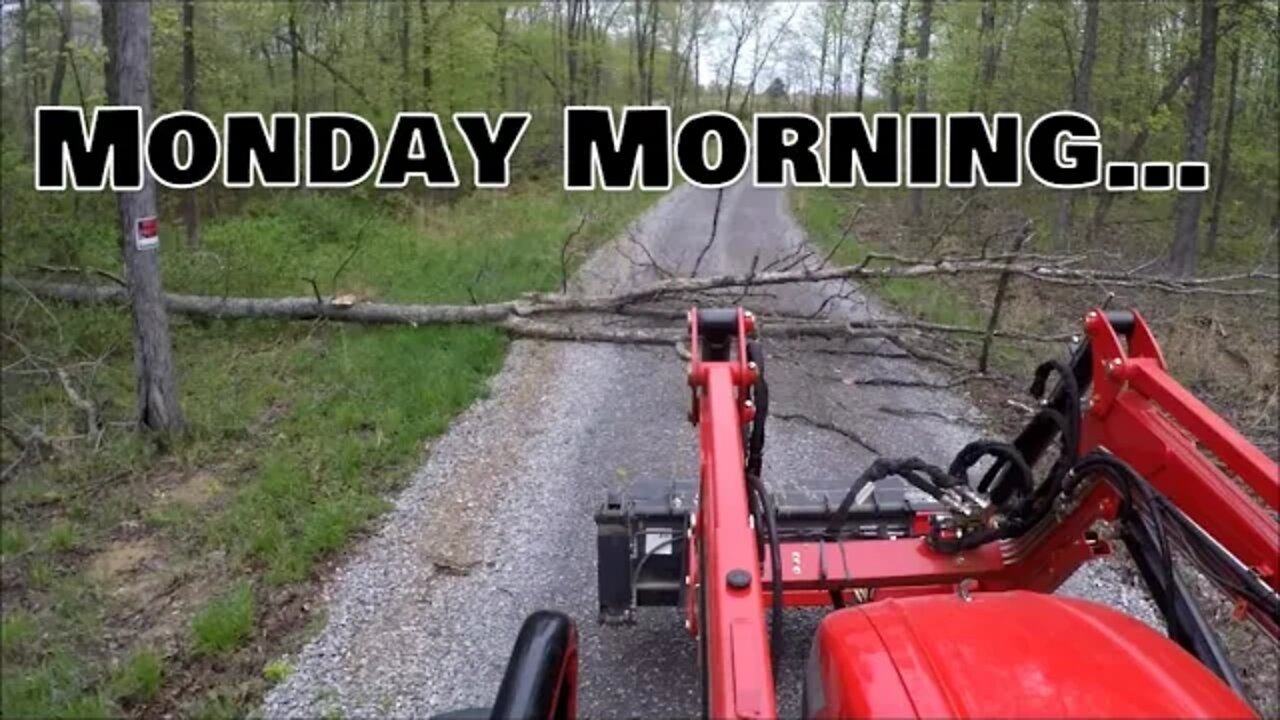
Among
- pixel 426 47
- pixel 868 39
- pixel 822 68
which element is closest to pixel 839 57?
pixel 822 68

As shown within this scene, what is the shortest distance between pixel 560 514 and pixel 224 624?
7.32ft

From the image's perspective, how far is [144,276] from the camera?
7.08m

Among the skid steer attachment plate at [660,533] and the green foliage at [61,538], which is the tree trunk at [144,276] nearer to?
the green foliage at [61,538]

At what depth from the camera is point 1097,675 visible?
6.43 feet

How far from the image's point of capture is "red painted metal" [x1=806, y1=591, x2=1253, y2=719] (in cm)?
189

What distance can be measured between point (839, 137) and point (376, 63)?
1232 cm

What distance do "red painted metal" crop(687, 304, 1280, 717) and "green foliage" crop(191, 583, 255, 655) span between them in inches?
97.2

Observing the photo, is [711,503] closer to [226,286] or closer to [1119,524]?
[1119,524]

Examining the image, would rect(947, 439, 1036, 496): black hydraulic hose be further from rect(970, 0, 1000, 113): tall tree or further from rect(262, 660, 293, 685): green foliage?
rect(970, 0, 1000, 113): tall tree

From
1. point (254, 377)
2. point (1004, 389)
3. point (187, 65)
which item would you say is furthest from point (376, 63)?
point (1004, 389)

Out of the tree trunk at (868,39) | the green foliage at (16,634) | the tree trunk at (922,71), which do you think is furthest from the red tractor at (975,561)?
the tree trunk at (868,39)

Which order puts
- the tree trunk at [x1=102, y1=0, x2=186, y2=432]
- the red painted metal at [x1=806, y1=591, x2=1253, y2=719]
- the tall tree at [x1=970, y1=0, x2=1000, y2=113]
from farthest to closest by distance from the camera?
the tall tree at [x1=970, y1=0, x2=1000, y2=113]
the tree trunk at [x1=102, y1=0, x2=186, y2=432]
the red painted metal at [x1=806, y1=591, x2=1253, y2=719]

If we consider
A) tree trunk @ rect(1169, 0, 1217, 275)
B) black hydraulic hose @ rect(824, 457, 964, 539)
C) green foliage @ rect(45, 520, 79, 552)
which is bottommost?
green foliage @ rect(45, 520, 79, 552)

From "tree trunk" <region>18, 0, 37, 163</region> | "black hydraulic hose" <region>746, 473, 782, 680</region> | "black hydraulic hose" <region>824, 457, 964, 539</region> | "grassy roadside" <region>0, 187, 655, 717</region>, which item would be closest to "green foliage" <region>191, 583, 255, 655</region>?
"grassy roadside" <region>0, 187, 655, 717</region>
